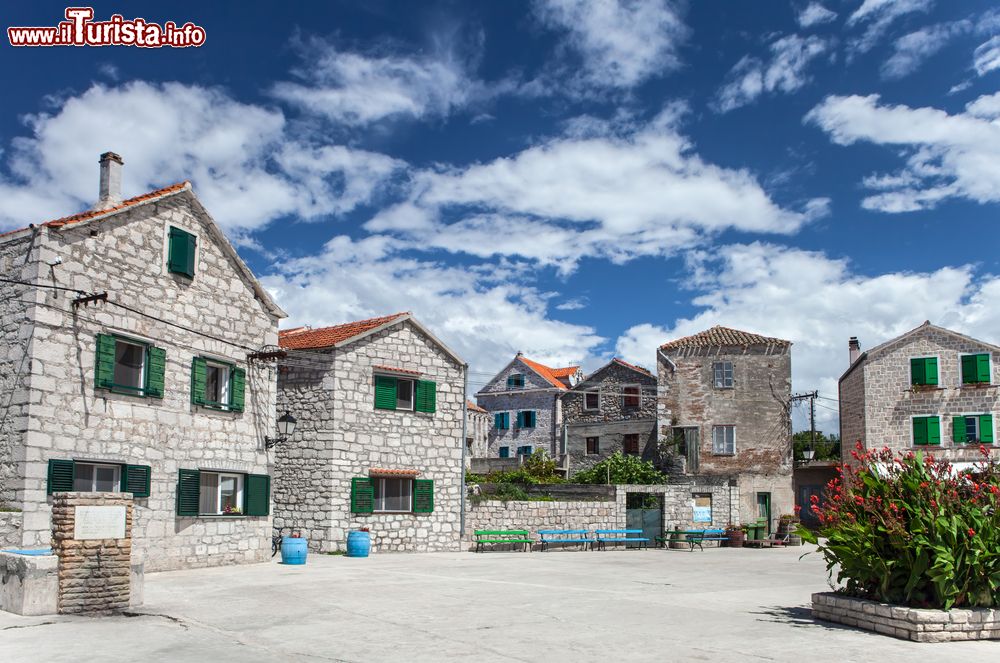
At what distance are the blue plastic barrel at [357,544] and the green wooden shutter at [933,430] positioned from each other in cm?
2695

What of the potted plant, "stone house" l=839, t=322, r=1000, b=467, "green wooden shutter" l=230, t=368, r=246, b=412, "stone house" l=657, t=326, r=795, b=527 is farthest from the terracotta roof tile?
"stone house" l=839, t=322, r=1000, b=467

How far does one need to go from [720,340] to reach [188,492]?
28.6 m

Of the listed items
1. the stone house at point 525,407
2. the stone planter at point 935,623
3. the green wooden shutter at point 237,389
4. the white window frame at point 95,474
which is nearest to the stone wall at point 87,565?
the white window frame at point 95,474

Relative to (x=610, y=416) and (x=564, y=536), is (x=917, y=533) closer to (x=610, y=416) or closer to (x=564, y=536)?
(x=564, y=536)

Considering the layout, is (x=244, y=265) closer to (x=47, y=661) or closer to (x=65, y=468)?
(x=65, y=468)

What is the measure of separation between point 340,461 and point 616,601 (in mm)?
11303

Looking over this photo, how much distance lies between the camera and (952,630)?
10641 millimetres

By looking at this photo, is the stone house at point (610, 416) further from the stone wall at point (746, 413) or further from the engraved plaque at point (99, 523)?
the engraved plaque at point (99, 523)

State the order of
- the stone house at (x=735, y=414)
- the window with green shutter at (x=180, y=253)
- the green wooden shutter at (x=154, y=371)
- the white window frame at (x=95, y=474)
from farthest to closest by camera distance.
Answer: the stone house at (x=735, y=414) < the window with green shutter at (x=180, y=253) < the green wooden shutter at (x=154, y=371) < the white window frame at (x=95, y=474)

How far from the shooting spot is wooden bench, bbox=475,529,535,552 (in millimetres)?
26766

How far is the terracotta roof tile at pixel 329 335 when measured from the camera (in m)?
24.6

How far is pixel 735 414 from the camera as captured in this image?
41125mm

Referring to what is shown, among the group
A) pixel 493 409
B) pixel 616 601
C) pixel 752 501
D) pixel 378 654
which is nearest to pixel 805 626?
pixel 616 601

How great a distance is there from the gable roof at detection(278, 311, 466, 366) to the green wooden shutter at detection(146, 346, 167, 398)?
5914mm
